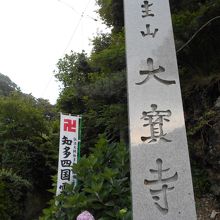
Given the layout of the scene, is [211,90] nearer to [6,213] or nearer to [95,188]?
[95,188]

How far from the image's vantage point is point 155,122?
381 centimetres

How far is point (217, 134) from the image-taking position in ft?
19.2

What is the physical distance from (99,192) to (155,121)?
1.45m

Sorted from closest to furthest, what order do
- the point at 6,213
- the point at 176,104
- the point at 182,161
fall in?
the point at 182,161 → the point at 176,104 → the point at 6,213

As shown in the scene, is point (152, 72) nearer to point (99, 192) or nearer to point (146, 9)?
point (146, 9)

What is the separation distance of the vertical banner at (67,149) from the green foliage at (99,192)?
0.37 meters

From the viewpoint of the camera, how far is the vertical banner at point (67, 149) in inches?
229

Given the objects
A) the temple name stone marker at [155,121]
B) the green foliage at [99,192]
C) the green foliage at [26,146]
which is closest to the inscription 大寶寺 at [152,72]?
the temple name stone marker at [155,121]

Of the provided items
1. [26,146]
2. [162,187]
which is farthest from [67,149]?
[26,146]

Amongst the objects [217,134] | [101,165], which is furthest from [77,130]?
[217,134]

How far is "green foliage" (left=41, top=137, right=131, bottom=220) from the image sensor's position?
472 centimetres

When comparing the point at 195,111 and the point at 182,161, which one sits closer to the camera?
the point at 182,161

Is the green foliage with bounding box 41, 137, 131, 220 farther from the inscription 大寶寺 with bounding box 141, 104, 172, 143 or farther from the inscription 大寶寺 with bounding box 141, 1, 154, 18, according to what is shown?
the inscription 大寶寺 with bounding box 141, 1, 154, 18

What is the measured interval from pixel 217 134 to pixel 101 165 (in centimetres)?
194
